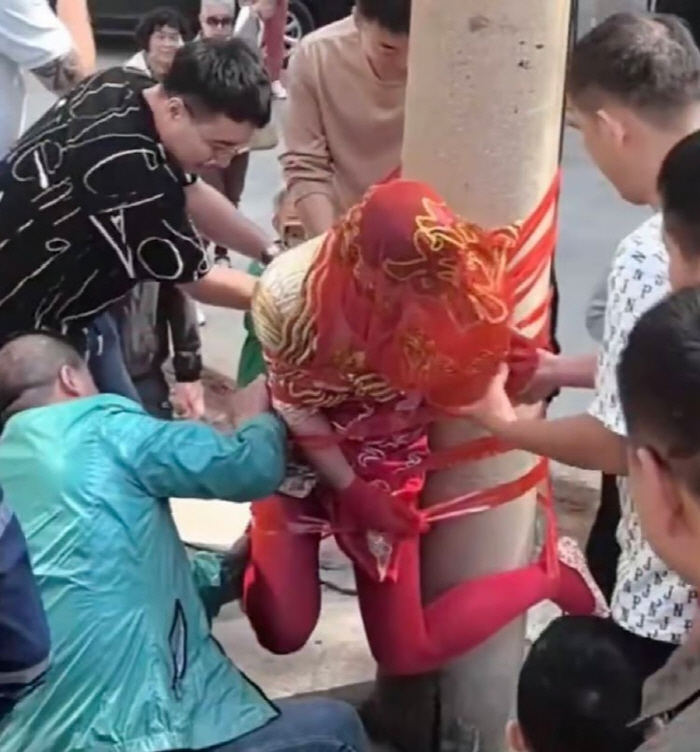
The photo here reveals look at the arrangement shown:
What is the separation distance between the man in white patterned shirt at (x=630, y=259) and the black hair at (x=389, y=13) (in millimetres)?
659

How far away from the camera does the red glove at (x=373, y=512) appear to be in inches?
104

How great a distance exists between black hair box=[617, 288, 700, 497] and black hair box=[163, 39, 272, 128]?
59.8 inches

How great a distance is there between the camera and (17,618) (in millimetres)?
1852

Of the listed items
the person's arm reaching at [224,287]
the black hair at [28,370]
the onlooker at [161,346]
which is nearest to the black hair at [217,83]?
the person's arm reaching at [224,287]

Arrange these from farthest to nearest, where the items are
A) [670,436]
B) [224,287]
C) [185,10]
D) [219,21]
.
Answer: [185,10] → [219,21] → [224,287] → [670,436]

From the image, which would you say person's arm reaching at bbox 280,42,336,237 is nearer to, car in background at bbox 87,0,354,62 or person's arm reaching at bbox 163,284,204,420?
person's arm reaching at bbox 163,284,204,420

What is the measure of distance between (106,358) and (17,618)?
5.17 ft

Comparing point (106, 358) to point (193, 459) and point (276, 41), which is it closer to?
point (193, 459)

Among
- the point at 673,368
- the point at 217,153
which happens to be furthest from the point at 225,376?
the point at 673,368

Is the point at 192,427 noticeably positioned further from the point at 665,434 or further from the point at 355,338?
the point at 665,434

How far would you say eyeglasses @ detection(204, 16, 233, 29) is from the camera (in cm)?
720

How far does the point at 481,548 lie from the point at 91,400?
79 centimetres

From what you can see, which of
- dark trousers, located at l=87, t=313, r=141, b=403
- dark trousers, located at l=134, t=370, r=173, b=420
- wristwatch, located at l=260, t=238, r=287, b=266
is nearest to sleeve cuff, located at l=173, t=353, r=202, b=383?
dark trousers, located at l=134, t=370, r=173, b=420

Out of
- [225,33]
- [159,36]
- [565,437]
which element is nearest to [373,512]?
[565,437]
